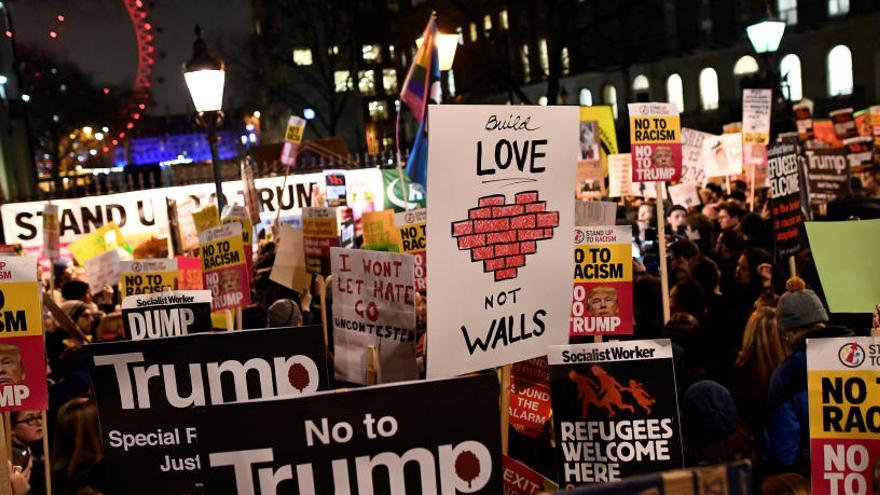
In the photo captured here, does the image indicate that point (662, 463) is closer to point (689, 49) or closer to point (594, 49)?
point (689, 49)

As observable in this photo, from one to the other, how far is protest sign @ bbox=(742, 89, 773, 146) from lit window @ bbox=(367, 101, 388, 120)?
7128 centimetres

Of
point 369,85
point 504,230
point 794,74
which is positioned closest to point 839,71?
point 794,74

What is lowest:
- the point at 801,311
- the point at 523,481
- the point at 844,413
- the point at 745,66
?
the point at 523,481

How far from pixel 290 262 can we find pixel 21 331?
4981mm

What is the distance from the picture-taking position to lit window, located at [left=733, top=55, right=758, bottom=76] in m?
57.1

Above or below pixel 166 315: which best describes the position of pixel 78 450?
below

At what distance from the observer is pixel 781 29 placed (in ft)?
45.4

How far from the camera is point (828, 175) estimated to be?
40.2ft

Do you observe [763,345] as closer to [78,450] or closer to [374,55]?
[78,450]

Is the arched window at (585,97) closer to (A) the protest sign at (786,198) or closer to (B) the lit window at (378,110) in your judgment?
(B) the lit window at (378,110)

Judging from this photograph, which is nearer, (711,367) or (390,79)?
(711,367)

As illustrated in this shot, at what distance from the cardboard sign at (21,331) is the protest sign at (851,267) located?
4.29 m

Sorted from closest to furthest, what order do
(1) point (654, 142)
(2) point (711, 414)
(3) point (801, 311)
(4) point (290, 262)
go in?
(2) point (711, 414) → (3) point (801, 311) → (1) point (654, 142) → (4) point (290, 262)

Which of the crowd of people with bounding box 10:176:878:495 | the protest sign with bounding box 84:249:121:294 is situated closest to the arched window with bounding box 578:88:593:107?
the protest sign with bounding box 84:249:121:294
